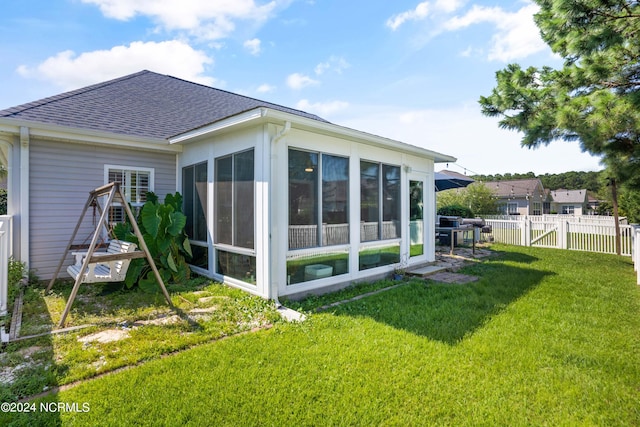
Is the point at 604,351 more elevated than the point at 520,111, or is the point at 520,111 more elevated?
the point at 520,111

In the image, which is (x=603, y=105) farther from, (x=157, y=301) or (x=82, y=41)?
(x=82, y=41)

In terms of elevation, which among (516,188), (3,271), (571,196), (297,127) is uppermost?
(516,188)

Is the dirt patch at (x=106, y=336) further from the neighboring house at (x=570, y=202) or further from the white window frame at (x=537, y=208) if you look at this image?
the neighboring house at (x=570, y=202)

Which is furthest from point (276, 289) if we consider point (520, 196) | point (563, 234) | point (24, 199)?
point (520, 196)

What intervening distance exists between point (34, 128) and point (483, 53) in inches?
372

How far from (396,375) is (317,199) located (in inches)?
122

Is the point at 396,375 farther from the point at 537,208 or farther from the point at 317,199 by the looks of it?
the point at 537,208

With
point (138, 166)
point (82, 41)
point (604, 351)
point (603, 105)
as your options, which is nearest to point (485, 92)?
point (603, 105)

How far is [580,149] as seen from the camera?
5.98 metres

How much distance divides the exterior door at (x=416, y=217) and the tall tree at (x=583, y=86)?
212 centimetres

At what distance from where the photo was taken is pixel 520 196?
106 feet

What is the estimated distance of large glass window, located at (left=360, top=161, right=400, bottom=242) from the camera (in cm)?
602

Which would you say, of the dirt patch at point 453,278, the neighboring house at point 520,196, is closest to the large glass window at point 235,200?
the dirt patch at point 453,278

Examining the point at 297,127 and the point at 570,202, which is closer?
the point at 297,127
